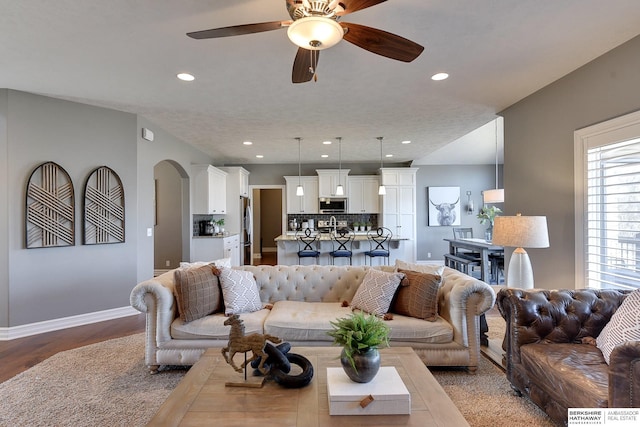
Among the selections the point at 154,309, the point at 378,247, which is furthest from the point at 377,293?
the point at 378,247

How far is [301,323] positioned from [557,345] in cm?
182


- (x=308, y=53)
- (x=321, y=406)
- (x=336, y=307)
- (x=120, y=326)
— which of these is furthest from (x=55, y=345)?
(x=308, y=53)

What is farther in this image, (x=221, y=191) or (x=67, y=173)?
(x=221, y=191)

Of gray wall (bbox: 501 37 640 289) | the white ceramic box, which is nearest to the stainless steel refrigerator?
gray wall (bbox: 501 37 640 289)

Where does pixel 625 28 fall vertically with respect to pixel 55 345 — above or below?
above

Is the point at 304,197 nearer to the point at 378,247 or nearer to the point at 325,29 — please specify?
the point at 378,247

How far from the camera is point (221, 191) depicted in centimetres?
717

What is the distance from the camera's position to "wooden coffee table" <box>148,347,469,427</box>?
1.38 meters

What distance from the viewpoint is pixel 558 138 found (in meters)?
3.32

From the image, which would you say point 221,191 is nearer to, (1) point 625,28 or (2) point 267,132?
(2) point 267,132

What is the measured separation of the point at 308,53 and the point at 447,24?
110cm

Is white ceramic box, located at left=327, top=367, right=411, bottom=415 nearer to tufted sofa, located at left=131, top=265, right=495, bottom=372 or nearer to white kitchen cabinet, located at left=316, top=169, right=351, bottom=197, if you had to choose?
tufted sofa, located at left=131, top=265, right=495, bottom=372

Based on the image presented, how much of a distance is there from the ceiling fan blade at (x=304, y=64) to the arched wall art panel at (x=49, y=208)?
3.29 meters

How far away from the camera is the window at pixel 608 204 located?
8.41ft
